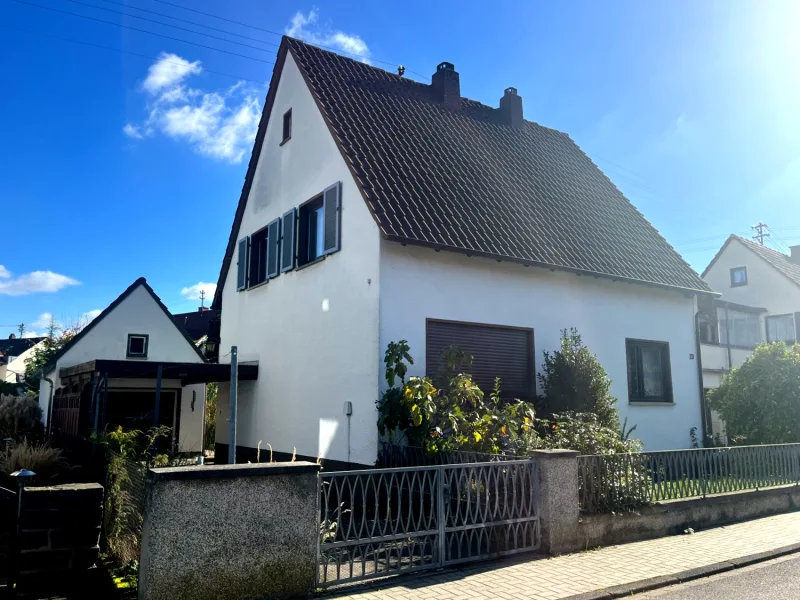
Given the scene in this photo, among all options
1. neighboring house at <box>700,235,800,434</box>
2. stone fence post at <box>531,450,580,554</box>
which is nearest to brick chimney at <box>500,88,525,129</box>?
stone fence post at <box>531,450,580,554</box>

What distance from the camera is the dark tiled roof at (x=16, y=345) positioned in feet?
180

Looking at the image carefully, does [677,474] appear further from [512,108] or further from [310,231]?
[512,108]

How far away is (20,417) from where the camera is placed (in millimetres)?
18234

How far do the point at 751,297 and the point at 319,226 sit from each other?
92.0 feet

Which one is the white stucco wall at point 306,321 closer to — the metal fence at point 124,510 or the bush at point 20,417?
the metal fence at point 124,510

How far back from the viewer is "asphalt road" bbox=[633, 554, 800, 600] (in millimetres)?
5945

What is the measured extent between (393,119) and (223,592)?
36.0 feet

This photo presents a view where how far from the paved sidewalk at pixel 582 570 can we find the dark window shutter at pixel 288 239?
8603 millimetres

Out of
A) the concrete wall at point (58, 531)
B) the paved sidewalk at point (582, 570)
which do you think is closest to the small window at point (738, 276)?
the paved sidewalk at point (582, 570)

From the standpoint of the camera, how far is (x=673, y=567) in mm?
6801

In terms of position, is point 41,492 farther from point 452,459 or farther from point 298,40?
point 298,40

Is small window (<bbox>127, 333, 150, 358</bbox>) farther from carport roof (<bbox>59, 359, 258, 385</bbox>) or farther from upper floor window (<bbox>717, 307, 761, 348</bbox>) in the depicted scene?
upper floor window (<bbox>717, 307, 761, 348</bbox>)

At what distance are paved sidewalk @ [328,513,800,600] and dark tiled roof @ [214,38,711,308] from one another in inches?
217

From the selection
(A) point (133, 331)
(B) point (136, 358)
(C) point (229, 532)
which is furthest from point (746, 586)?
(A) point (133, 331)
